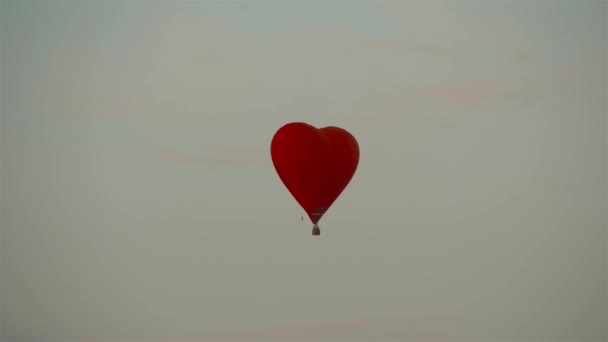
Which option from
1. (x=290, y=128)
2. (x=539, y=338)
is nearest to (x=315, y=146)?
(x=290, y=128)

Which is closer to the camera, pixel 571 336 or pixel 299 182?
pixel 299 182

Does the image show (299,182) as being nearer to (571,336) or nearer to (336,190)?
(336,190)

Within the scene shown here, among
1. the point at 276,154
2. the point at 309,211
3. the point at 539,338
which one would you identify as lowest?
the point at 539,338

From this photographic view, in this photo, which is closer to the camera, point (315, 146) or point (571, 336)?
point (315, 146)

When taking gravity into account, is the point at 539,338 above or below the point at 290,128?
below

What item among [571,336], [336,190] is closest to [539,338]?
[571,336]

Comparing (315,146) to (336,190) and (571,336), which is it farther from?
(571,336)
